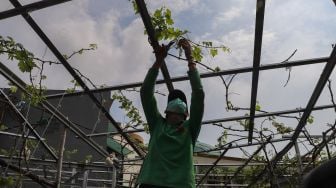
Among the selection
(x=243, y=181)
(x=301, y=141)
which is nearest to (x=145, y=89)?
(x=301, y=141)

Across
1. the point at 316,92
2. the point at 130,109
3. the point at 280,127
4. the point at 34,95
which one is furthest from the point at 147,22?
the point at 280,127

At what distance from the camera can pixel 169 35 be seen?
3.12 m

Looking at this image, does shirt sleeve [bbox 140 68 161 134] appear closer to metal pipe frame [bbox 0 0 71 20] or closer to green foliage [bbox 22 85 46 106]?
metal pipe frame [bbox 0 0 71 20]

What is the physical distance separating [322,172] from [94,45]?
352 cm

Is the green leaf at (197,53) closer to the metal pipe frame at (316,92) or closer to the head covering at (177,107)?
the head covering at (177,107)

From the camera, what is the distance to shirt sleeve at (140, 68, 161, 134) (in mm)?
2525

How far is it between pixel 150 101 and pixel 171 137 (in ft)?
0.99

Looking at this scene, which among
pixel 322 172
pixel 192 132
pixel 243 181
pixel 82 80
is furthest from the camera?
pixel 243 181

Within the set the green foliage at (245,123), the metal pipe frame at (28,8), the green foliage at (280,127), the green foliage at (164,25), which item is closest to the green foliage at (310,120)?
the green foliage at (280,127)

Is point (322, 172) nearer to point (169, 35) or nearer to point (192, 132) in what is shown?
point (192, 132)

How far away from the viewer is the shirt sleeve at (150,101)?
99.4 inches

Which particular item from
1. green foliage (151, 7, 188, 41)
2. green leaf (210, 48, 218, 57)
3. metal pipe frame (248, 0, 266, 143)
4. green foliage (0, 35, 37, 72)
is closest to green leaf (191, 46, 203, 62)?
green leaf (210, 48, 218, 57)

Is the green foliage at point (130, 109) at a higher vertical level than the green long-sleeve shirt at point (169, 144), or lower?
higher

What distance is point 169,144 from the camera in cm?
236
